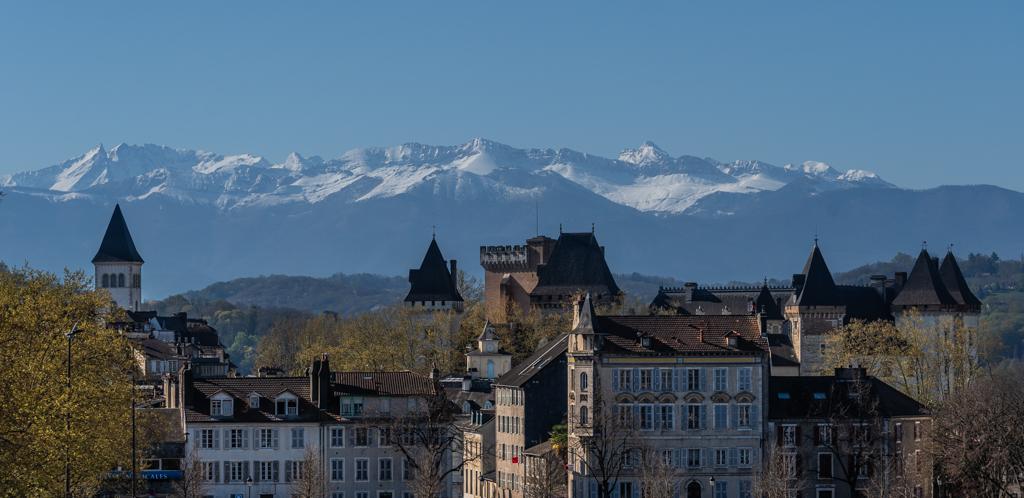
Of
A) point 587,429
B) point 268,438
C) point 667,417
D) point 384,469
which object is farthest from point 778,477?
point 268,438

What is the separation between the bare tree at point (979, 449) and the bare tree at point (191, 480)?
39581 millimetres

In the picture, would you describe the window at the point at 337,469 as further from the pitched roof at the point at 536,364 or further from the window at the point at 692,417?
the window at the point at 692,417

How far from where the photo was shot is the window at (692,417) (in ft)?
410

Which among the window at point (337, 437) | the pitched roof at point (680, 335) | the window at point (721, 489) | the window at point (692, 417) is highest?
the pitched roof at point (680, 335)

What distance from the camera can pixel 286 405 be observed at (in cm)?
13312

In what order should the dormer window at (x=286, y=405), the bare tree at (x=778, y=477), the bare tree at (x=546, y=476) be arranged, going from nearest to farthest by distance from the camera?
the bare tree at (x=778, y=477) < the bare tree at (x=546, y=476) < the dormer window at (x=286, y=405)

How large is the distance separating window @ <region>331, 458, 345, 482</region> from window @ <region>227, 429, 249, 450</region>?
5119 mm

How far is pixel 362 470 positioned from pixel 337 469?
4.67 ft

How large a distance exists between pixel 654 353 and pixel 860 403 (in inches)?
460

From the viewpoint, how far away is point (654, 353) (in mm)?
124938

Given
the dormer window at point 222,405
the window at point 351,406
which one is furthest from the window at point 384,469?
the dormer window at point 222,405

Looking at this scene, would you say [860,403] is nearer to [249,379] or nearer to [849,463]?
[849,463]

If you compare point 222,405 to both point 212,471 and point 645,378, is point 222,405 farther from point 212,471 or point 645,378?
point 645,378

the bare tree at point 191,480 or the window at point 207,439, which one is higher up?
the window at point 207,439
